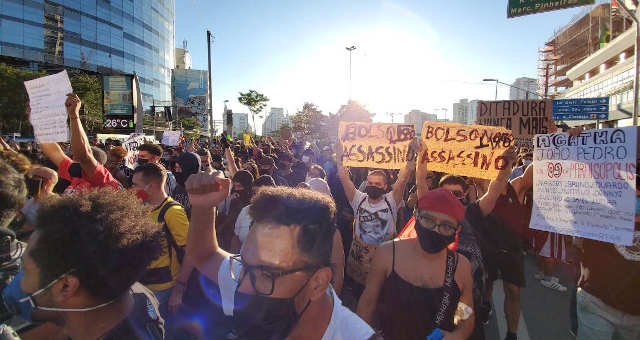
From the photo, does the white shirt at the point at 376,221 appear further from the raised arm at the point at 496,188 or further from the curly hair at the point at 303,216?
the curly hair at the point at 303,216

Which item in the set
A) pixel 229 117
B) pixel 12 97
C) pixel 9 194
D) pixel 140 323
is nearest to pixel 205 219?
pixel 140 323

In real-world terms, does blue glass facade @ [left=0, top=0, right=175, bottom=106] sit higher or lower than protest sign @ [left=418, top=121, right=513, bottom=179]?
higher

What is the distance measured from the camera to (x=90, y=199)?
5.17 feet

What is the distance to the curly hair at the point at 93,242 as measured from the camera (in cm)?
142

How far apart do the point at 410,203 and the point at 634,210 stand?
2345 millimetres

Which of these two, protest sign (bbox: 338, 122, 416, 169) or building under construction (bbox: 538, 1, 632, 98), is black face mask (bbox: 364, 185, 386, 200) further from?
building under construction (bbox: 538, 1, 632, 98)

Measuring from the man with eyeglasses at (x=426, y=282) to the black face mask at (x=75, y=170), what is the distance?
292 cm

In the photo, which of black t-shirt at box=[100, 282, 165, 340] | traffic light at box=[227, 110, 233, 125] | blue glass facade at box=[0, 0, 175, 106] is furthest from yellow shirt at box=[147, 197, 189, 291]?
blue glass facade at box=[0, 0, 175, 106]

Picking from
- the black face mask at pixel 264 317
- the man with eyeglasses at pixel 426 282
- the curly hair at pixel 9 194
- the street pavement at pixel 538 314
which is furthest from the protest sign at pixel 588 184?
the curly hair at pixel 9 194

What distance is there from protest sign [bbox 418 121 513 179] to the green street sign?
5.76 meters

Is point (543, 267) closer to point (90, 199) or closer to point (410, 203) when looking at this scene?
point (410, 203)

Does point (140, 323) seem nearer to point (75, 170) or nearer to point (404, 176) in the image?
point (75, 170)

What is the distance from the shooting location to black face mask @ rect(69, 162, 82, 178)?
11.3 ft

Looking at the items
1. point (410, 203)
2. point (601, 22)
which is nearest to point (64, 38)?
point (410, 203)
